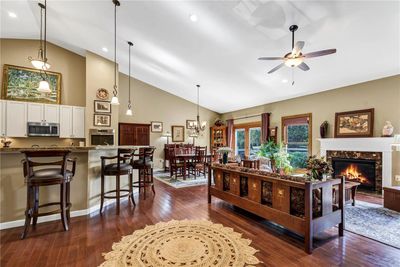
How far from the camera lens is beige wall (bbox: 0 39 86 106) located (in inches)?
209

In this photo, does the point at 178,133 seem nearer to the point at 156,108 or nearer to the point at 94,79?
the point at 156,108

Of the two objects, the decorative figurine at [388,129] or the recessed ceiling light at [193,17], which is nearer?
the recessed ceiling light at [193,17]

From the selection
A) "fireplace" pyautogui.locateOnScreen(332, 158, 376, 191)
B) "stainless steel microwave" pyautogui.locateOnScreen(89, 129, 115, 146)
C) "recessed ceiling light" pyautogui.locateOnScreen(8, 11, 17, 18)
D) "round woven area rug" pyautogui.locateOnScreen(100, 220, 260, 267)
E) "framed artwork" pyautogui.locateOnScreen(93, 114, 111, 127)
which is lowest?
"round woven area rug" pyautogui.locateOnScreen(100, 220, 260, 267)

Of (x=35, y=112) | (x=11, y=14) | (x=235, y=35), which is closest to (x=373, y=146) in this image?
(x=235, y=35)

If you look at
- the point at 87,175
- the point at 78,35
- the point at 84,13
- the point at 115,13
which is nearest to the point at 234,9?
the point at 115,13

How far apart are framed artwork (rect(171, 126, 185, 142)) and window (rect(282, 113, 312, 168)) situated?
4375 mm

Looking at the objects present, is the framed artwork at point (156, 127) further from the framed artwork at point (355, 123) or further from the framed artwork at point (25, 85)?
the framed artwork at point (355, 123)

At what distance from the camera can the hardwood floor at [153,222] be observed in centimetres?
200

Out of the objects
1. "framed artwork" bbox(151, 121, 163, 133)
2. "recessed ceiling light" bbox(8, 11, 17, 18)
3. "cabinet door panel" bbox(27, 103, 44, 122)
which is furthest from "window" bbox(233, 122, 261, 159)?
"recessed ceiling light" bbox(8, 11, 17, 18)

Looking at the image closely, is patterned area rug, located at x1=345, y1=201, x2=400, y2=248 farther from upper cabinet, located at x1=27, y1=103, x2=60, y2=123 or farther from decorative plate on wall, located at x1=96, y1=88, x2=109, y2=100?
upper cabinet, located at x1=27, y1=103, x2=60, y2=123

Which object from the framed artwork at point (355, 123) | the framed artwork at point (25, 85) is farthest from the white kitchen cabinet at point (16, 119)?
the framed artwork at point (355, 123)

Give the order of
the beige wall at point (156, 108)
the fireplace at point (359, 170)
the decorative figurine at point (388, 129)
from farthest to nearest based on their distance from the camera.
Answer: the beige wall at point (156, 108), the fireplace at point (359, 170), the decorative figurine at point (388, 129)

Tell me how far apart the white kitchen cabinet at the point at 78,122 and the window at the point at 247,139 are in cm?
607

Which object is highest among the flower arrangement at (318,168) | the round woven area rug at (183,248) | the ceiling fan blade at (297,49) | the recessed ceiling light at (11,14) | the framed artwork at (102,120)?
the recessed ceiling light at (11,14)
